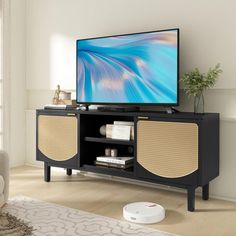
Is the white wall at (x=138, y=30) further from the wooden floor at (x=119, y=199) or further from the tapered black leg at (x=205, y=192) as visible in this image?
the wooden floor at (x=119, y=199)

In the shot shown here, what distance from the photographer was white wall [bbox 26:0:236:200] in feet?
10.2

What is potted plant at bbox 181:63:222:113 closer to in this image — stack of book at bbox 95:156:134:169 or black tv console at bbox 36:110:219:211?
black tv console at bbox 36:110:219:211

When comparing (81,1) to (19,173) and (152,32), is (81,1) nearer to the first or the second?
(152,32)

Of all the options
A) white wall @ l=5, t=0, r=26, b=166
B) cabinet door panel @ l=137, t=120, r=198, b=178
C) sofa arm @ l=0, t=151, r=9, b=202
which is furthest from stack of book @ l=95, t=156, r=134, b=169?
white wall @ l=5, t=0, r=26, b=166

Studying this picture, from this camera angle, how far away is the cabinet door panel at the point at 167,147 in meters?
2.81

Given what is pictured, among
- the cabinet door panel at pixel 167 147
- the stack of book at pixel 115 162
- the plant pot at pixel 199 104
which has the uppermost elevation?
the plant pot at pixel 199 104

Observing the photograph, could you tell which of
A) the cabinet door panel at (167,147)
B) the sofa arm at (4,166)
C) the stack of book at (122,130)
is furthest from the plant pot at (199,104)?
the sofa arm at (4,166)

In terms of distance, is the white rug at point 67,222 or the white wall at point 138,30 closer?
the white rug at point 67,222

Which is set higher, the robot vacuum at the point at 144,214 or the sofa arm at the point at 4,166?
the sofa arm at the point at 4,166

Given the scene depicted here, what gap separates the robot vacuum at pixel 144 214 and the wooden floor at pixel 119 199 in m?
0.05

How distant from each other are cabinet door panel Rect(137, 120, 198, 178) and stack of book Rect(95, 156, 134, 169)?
7.8 inches

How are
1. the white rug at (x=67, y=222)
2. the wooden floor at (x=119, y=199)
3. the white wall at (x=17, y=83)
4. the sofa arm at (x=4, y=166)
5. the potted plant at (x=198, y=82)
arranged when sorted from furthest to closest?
1. the white wall at (x=17, y=83)
2. the potted plant at (x=198, y=82)
3. the sofa arm at (x=4, y=166)
4. the wooden floor at (x=119, y=199)
5. the white rug at (x=67, y=222)

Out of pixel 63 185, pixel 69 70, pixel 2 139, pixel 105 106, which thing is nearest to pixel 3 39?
pixel 69 70

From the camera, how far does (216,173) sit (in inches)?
121
